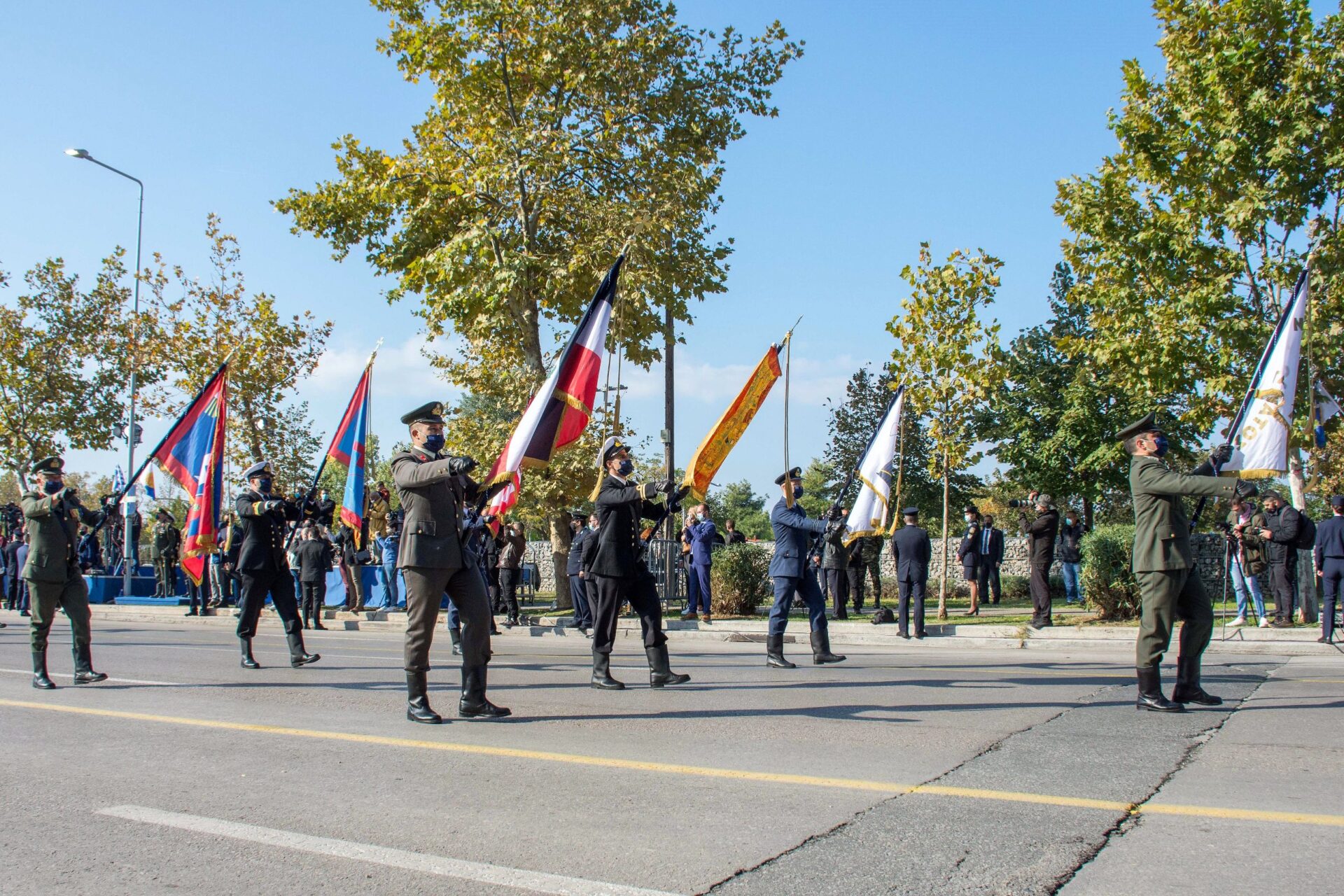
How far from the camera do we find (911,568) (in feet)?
48.6

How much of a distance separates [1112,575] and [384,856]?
44.1ft

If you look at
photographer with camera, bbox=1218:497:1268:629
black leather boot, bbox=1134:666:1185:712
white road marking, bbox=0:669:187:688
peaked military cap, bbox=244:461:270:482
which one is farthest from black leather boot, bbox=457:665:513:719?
photographer with camera, bbox=1218:497:1268:629

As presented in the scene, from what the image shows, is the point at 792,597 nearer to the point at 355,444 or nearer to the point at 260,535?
the point at 260,535

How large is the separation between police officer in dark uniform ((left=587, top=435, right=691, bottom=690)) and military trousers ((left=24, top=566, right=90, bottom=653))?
4.37 metres

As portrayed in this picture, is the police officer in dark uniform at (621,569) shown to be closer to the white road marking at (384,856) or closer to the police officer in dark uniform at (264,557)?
the police officer in dark uniform at (264,557)

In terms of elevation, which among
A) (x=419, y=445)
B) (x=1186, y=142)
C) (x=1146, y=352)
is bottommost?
(x=419, y=445)

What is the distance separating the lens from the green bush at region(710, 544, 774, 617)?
735 inches

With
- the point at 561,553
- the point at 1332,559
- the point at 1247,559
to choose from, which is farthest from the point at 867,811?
the point at 561,553

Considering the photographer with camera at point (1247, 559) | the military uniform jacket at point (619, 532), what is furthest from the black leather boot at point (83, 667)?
the photographer with camera at point (1247, 559)

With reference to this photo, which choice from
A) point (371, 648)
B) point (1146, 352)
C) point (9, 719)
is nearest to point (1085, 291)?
point (1146, 352)

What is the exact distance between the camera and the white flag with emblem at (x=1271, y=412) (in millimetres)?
8227

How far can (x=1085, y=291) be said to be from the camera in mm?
21797

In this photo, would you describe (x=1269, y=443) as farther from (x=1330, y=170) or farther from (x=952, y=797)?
(x=1330, y=170)

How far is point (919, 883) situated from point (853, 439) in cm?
4870
